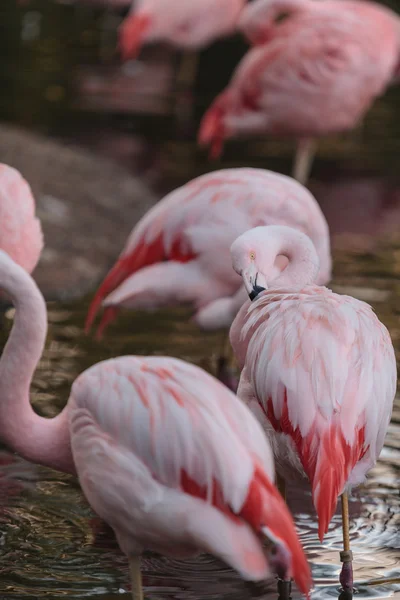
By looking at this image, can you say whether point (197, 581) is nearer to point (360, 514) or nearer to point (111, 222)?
point (360, 514)

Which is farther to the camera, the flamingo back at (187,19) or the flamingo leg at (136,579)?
the flamingo back at (187,19)

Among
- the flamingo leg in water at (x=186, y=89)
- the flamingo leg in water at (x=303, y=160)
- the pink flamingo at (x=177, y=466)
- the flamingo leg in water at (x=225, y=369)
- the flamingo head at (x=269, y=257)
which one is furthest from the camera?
the flamingo leg in water at (x=186, y=89)

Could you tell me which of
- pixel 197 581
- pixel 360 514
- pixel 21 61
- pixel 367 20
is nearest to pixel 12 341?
pixel 197 581

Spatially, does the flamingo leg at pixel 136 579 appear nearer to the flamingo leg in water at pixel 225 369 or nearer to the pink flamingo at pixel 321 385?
the pink flamingo at pixel 321 385

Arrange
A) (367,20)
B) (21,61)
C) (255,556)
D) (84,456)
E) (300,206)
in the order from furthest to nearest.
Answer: (21,61)
(367,20)
(300,206)
(84,456)
(255,556)

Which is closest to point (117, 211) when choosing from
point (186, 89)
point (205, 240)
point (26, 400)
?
point (205, 240)

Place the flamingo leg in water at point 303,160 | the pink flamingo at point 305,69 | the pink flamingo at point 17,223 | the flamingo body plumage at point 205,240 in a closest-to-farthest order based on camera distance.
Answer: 1. the pink flamingo at point 17,223
2. the flamingo body plumage at point 205,240
3. the pink flamingo at point 305,69
4. the flamingo leg in water at point 303,160

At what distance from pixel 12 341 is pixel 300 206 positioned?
1922 millimetres

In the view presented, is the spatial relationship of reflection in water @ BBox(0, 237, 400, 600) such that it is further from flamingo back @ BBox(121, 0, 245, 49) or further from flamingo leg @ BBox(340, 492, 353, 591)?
flamingo back @ BBox(121, 0, 245, 49)

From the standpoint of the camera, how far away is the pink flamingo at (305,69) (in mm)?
7750

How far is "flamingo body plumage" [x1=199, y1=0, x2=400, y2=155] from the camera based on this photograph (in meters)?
7.75

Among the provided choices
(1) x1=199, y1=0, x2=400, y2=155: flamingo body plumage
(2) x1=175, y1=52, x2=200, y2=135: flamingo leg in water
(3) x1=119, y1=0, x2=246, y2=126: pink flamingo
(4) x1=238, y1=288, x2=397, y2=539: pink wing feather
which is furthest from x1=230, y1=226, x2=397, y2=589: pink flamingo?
(3) x1=119, y1=0, x2=246, y2=126: pink flamingo

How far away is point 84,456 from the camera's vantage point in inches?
126

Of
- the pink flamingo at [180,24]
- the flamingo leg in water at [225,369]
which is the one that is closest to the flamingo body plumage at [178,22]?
the pink flamingo at [180,24]
